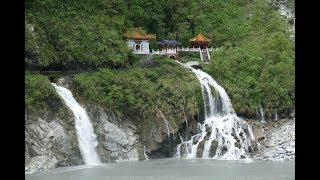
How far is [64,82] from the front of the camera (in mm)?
21094

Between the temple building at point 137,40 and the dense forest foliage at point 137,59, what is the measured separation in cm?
64

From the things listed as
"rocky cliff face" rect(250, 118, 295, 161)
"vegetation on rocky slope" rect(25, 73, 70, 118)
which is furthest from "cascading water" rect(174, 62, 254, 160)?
"vegetation on rocky slope" rect(25, 73, 70, 118)

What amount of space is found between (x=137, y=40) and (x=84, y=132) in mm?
10388

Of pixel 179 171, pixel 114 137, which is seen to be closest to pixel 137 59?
pixel 114 137

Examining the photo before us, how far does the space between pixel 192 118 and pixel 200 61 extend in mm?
6645

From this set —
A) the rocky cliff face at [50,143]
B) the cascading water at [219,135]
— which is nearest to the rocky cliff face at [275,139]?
the cascading water at [219,135]

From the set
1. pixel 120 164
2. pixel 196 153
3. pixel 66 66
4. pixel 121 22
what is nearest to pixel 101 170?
pixel 120 164

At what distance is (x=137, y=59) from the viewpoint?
26.9 metres

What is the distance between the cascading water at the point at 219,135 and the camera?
802 inches

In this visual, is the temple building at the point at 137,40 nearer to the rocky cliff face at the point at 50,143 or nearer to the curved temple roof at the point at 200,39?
the curved temple roof at the point at 200,39

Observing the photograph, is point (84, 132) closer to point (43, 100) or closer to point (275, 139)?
point (43, 100)

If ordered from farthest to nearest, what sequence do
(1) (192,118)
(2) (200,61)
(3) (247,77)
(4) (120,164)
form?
1. (2) (200,61)
2. (3) (247,77)
3. (1) (192,118)
4. (4) (120,164)

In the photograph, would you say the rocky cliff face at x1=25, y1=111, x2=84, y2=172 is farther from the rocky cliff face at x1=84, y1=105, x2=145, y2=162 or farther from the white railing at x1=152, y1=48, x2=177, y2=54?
the white railing at x1=152, y1=48, x2=177, y2=54

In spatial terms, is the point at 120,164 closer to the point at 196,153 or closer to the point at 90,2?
the point at 196,153
